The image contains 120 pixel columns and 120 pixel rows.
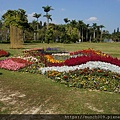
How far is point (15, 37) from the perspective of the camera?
2453cm

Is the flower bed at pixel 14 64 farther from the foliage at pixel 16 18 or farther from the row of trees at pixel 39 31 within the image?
the foliage at pixel 16 18

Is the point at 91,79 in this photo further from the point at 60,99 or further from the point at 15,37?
the point at 15,37

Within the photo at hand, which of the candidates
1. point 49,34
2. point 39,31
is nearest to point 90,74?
point 49,34

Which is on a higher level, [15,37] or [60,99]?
[15,37]

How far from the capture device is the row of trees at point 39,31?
25391mm

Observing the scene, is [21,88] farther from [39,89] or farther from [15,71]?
[15,71]

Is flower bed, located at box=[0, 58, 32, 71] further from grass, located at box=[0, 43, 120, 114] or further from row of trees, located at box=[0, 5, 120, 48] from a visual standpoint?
row of trees, located at box=[0, 5, 120, 48]

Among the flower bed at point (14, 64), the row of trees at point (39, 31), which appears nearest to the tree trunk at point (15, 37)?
the row of trees at point (39, 31)

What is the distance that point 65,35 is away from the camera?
198 ft

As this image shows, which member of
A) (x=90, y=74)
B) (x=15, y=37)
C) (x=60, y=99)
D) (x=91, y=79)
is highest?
(x=15, y=37)

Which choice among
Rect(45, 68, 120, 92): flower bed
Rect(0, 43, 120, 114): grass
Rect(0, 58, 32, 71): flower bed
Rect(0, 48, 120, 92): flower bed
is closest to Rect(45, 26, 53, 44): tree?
Rect(0, 58, 32, 71): flower bed

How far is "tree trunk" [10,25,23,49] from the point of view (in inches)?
945

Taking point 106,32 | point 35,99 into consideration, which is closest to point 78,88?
point 35,99

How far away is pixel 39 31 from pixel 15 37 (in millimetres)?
38616
